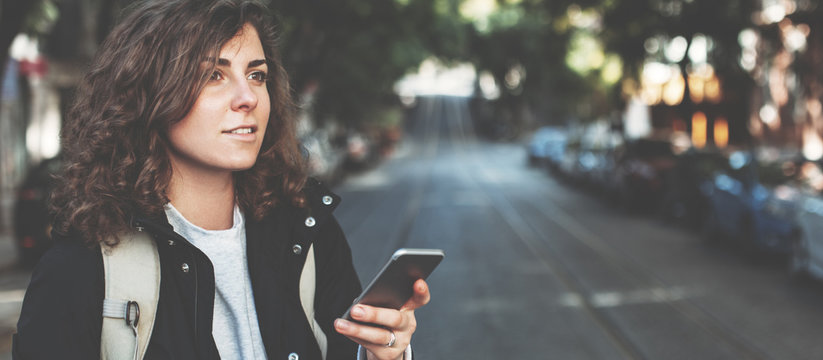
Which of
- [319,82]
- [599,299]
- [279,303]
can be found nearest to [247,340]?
[279,303]

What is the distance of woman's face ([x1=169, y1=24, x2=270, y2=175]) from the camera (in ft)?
6.12

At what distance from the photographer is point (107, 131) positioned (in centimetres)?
185

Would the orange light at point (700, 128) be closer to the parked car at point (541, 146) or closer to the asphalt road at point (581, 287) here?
the parked car at point (541, 146)

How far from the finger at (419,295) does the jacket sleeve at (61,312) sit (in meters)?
0.62

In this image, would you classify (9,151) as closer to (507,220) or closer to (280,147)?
(507,220)

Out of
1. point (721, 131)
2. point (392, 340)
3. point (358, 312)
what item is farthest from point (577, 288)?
point (721, 131)

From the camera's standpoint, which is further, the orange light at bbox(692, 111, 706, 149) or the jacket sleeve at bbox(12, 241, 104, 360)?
the orange light at bbox(692, 111, 706, 149)

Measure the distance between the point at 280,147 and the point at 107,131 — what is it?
1.58 ft

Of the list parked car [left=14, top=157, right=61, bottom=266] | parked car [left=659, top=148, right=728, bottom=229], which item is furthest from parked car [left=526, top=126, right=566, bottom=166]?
parked car [left=14, top=157, right=61, bottom=266]

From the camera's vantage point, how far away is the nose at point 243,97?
1863 millimetres

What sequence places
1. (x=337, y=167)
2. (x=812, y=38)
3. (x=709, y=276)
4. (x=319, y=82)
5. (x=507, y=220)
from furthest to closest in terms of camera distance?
1. (x=319, y=82)
2. (x=337, y=167)
3. (x=507, y=220)
4. (x=812, y=38)
5. (x=709, y=276)

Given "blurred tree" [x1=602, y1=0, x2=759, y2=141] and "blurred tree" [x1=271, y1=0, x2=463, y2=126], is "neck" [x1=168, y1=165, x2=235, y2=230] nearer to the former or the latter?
"blurred tree" [x1=271, y1=0, x2=463, y2=126]

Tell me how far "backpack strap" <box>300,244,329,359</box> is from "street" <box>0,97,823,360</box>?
399 centimetres

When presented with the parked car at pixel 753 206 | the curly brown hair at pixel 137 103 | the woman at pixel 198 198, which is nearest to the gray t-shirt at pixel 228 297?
the woman at pixel 198 198
